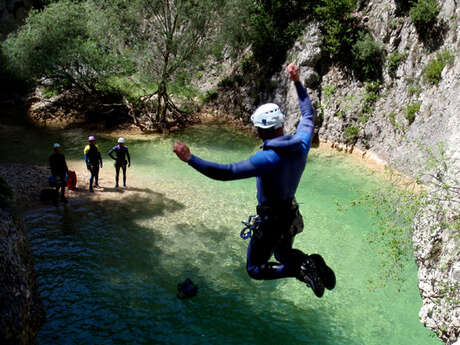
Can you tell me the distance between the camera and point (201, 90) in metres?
27.6

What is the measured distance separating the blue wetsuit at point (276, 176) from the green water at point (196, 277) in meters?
3.06

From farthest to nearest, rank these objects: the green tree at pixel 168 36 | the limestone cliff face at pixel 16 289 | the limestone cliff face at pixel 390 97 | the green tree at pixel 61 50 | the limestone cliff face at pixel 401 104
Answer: the green tree at pixel 61 50, the green tree at pixel 168 36, the limestone cliff face at pixel 390 97, the limestone cliff face at pixel 401 104, the limestone cliff face at pixel 16 289

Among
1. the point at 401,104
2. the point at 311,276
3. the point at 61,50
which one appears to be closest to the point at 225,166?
the point at 311,276

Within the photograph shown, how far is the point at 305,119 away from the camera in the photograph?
5484 mm

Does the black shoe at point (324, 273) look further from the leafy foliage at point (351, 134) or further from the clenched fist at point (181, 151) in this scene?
the leafy foliage at point (351, 134)

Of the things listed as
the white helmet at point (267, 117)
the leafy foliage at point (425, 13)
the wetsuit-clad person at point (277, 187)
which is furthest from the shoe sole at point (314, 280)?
the leafy foliage at point (425, 13)

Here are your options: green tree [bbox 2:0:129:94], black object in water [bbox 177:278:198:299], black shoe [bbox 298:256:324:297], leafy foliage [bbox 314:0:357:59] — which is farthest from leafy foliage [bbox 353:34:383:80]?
black shoe [bbox 298:256:324:297]

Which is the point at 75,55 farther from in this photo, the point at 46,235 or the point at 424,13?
the point at 424,13

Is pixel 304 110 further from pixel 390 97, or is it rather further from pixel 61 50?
pixel 61 50

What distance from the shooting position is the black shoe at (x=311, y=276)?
5.11m

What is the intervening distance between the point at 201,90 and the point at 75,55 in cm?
856

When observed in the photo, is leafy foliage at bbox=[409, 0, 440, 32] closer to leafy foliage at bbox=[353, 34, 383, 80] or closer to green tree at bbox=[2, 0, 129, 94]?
leafy foliage at bbox=[353, 34, 383, 80]

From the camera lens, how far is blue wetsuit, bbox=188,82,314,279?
14.4ft

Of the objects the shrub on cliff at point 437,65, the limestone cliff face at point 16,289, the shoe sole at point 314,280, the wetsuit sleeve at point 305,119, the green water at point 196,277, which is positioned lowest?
the green water at point 196,277
